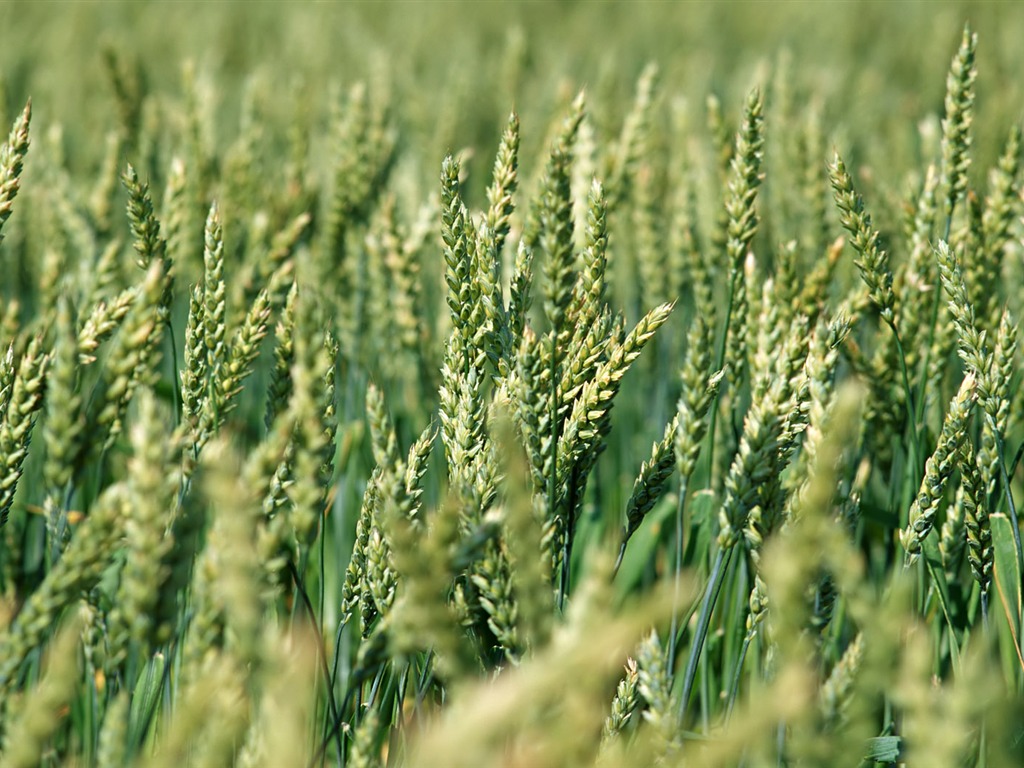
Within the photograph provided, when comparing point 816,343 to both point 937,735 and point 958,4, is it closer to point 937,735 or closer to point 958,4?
point 937,735

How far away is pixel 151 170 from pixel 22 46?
2.10 meters

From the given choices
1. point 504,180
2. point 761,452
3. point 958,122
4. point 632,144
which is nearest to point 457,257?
point 504,180

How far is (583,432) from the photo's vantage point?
3.54 ft

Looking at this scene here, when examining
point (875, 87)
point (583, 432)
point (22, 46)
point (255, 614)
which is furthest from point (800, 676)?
point (22, 46)

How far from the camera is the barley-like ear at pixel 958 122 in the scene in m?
1.54

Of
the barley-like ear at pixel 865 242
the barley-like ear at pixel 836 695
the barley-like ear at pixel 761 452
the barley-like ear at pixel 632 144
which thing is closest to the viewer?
the barley-like ear at pixel 836 695

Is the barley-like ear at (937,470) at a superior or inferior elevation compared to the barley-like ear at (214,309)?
inferior

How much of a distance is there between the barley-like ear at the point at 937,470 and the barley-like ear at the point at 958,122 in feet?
1.51

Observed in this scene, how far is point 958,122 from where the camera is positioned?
5.09 feet

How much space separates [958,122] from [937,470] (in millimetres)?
628

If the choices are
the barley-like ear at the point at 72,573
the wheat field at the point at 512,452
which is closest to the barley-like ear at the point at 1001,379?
the wheat field at the point at 512,452

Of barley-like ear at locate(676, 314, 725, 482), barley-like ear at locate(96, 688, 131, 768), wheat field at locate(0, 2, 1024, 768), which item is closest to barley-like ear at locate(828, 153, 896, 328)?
wheat field at locate(0, 2, 1024, 768)

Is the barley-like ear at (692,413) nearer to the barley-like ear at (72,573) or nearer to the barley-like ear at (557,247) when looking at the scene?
the barley-like ear at (557,247)

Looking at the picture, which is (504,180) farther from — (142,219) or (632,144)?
(632,144)
